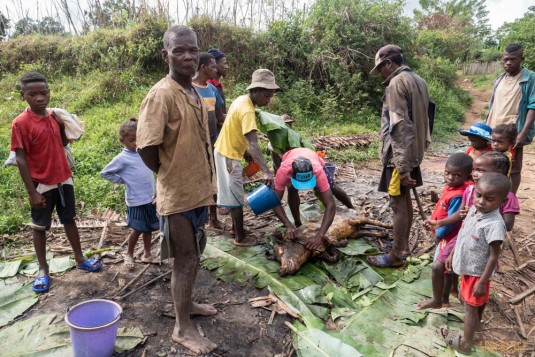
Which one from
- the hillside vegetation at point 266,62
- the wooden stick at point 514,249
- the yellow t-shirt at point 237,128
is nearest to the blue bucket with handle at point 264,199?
the yellow t-shirt at point 237,128

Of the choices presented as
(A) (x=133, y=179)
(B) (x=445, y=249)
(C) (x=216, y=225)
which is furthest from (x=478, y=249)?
(C) (x=216, y=225)

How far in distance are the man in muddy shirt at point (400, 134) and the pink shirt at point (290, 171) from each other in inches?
27.2

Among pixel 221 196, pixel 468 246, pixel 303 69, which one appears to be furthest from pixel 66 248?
pixel 303 69

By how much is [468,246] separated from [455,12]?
137 feet

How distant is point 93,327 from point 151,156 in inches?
45.7

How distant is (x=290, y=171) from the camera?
4.02 m

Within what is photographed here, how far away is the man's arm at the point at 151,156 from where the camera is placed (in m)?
2.36

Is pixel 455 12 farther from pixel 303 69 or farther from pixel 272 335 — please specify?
pixel 272 335

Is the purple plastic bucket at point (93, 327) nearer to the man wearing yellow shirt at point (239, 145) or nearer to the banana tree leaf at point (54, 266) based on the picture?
the banana tree leaf at point (54, 266)

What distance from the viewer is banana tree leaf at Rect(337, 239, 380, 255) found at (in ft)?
14.2

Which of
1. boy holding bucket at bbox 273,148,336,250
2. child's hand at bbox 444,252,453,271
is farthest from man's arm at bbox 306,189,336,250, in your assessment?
child's hand at bbox 444,252,453,271

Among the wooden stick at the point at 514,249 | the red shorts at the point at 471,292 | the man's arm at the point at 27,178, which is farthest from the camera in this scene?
the wooden stick at the point at 514,249

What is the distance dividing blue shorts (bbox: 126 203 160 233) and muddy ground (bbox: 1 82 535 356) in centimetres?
45

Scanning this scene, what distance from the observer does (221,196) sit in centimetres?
445
